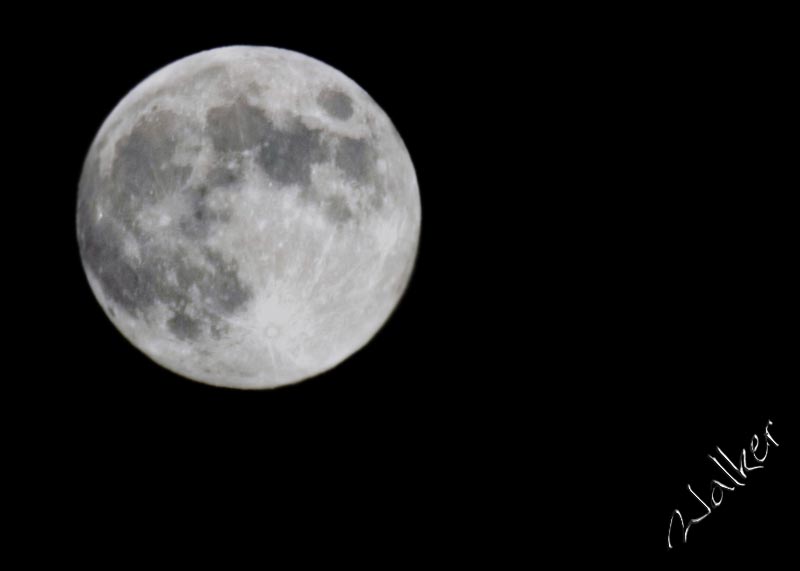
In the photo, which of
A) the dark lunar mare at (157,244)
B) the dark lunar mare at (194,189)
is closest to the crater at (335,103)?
the dark lunar mare at (194,189)

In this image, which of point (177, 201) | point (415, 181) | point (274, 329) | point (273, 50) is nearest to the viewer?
point (177, 201)

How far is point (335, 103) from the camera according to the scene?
8.99 ft

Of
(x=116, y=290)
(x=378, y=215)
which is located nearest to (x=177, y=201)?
(x=116, y=290)

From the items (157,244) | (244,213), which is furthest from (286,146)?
(157,244)

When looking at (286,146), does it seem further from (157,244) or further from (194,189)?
(157,244)

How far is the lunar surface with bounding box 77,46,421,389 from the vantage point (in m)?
2.49

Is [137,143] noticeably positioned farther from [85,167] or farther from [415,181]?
[415,181]

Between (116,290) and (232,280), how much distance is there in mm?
604

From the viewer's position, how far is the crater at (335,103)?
270 cm

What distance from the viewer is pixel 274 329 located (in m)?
2.66

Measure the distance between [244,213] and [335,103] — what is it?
2.10 feet

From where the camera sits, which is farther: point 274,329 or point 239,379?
point 239,379

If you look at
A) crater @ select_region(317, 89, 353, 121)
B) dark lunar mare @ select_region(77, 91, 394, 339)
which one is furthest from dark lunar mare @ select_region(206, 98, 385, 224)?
crater @ select_region(317, 89, 353, 121)

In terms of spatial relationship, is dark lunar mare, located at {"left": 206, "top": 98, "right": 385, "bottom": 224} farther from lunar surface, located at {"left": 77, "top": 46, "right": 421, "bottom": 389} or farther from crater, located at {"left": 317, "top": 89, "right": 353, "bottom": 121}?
crater, located at {"left": 317, "top": 89, "right": 353, "bottom": 121}
